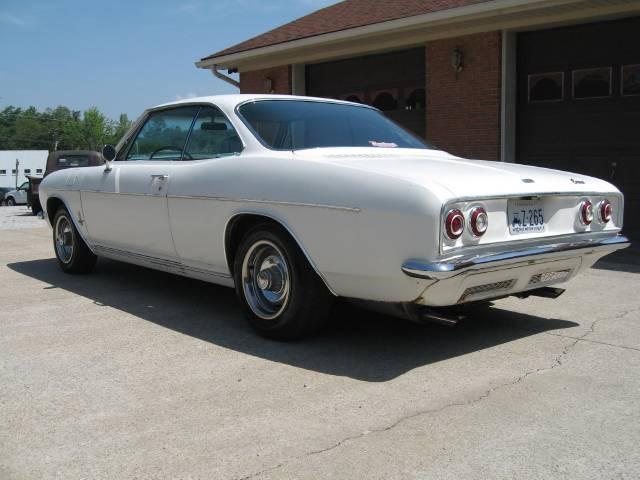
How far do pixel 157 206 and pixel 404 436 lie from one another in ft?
9.67

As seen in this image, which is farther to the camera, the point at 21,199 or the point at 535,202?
the point at 21,199

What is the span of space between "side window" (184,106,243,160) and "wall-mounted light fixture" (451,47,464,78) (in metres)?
7.06

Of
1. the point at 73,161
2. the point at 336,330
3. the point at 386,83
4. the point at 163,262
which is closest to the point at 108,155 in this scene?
the point at 163,262

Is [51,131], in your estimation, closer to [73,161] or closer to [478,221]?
[73,161]

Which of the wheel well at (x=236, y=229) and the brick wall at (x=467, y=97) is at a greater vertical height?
the brick wall at (x=467, y=97)

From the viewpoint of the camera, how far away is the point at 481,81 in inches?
440

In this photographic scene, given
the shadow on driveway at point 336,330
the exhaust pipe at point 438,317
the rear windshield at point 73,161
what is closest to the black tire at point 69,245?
the shadow on driveway at point 336,330

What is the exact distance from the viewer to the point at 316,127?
191 inches

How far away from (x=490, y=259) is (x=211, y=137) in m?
2.34

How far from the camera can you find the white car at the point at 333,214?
12.0ft

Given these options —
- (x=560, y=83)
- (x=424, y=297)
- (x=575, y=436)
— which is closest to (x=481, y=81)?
(x=560, y=83)

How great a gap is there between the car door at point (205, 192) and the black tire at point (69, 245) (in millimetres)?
2046

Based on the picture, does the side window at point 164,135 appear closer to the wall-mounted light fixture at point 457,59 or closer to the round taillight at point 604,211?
the round taillight at point 604,211

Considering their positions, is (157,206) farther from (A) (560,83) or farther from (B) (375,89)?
(B) (375,89)
